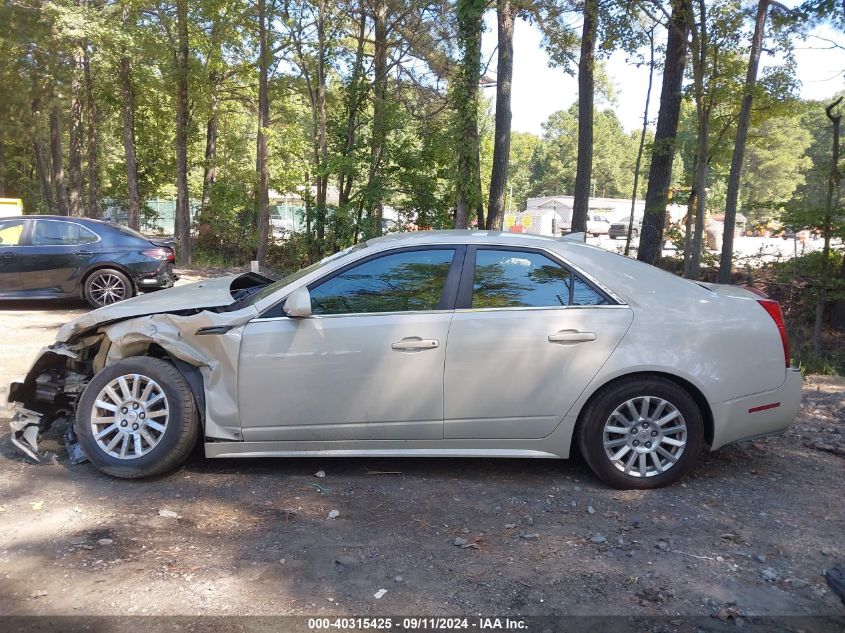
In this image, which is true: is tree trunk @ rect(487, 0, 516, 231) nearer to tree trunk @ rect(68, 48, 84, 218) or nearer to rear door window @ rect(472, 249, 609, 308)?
rear door window @ rect(472, 249, 609, 308)

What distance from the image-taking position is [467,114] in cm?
1221

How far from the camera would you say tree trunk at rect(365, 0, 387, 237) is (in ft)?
53.1

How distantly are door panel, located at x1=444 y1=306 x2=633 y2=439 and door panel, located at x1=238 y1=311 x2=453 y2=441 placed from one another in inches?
4.6

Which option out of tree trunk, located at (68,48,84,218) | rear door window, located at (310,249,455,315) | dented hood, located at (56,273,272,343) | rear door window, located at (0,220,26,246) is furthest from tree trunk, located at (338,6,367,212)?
rear door window, located at (310,249,455,315)

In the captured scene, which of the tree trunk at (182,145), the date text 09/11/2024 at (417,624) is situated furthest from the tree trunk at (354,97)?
the date text 09/11/2024 at (417,624)

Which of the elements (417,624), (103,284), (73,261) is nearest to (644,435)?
(417,624)

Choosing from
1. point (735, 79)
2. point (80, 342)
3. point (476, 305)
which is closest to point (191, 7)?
point (735, 79)

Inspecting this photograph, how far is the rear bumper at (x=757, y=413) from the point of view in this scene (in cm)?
412

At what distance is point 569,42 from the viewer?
1593 cm

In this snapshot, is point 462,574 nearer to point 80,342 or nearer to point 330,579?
point 330,579

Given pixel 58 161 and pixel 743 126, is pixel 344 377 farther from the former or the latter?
pixel 58 161

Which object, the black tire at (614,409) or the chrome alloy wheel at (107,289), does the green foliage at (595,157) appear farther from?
the black tire at (614,409)

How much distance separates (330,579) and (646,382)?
220 cm

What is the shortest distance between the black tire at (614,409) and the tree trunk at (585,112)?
11190mm
